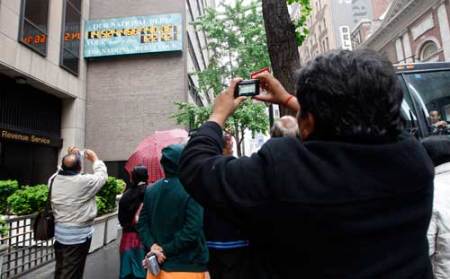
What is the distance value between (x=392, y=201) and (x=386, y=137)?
0.23m

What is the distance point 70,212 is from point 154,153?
6.81 feet

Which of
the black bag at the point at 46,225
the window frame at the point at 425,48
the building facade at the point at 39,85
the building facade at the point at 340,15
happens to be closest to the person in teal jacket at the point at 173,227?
the black bag at the point at 46,225

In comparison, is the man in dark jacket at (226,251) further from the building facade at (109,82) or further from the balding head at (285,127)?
the building facade at (109,82)

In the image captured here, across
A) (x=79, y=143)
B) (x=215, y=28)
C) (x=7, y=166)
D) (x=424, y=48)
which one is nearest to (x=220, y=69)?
(x=215, y=28)

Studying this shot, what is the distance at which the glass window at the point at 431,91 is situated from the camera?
561 cm

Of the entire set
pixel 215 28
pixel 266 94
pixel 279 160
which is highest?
pixel 215 28

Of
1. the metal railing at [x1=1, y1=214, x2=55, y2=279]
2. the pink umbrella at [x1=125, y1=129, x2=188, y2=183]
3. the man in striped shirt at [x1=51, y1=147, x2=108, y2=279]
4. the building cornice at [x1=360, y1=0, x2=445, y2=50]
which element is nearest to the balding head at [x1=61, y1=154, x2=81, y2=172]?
the man in striped shirt at [x1=51, y1=147, x2=108, y2=279]

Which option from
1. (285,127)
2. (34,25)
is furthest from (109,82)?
(285,127)

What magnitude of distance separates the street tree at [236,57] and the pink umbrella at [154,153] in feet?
30.4

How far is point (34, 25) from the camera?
562 inches

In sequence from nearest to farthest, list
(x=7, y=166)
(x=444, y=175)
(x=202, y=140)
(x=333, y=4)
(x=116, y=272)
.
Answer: (x=202, y=140) < (x=444, y=175) < (x=116, y=272) < (x=7, y=166) < (x=333, y=4)

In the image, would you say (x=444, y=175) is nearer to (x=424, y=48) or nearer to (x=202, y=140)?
(x=202, y=140)

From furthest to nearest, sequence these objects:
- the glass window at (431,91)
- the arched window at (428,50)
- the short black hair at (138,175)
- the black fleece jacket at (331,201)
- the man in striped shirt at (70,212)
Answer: the arched window at (428,50) → the glass window at (431,91) → the short black hair at (138,175) → the man in striped shirt at (70,212) → the black fleece jacket at (331,201)

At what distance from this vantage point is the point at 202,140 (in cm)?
134
